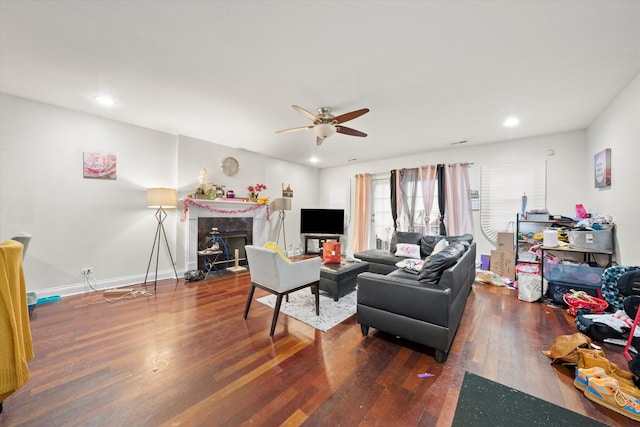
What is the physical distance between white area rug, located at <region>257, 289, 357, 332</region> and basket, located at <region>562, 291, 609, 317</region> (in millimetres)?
2585

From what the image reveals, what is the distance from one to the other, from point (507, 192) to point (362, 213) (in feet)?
10.1

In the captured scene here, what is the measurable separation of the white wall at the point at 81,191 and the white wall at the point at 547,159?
505 centimetres

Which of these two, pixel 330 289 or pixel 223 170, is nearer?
pixel 330 289

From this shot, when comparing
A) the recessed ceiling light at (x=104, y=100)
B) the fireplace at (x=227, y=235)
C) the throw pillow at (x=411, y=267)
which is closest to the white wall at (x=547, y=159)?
the throw pillow at (x=411, y=267)

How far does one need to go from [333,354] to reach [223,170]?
4.22 metres

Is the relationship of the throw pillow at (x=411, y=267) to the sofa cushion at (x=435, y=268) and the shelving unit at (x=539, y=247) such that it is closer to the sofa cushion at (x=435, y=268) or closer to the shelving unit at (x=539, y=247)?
the sofa cushion at (x=435, y=268)

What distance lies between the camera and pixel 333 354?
2.10 meters

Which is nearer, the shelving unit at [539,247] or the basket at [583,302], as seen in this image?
the basket at [583,302]

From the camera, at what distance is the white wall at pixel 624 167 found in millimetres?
2443

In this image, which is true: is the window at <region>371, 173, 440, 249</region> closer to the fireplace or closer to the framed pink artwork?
the fireplace

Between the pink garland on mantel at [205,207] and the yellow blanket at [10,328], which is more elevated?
the pink garland on mantel at [205,207]

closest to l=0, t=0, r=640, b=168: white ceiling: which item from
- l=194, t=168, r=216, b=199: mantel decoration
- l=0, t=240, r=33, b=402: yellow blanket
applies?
l=194, t=168, r=216, b=199: mantel decoration

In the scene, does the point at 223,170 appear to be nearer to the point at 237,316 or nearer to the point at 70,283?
the point at 70,283

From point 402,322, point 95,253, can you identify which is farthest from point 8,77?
point 402,322
